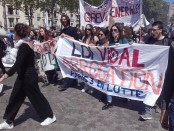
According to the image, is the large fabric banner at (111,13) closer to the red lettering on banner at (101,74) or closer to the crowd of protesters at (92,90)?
the crowd of protesters at (92,90)

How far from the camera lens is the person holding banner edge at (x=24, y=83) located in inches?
165

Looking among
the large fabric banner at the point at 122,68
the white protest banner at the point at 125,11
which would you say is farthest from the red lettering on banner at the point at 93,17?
the large fabric banner at the point at 122,68

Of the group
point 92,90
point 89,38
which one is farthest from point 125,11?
point 92,90

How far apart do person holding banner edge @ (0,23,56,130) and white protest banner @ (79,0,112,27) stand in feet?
16.3

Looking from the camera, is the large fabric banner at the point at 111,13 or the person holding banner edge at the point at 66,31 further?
the large fabric banner at the point at 111,13

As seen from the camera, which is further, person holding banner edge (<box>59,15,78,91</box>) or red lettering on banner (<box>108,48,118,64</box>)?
person holding banner edge (<box>59,15,78,91</box>)

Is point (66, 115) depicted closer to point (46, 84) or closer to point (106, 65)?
point (106, 65)

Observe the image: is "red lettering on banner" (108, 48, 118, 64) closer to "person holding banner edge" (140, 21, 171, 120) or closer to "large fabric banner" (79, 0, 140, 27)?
"person holding banner edge" (140, 21, 171, 120)

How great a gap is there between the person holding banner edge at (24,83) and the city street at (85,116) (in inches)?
8.1

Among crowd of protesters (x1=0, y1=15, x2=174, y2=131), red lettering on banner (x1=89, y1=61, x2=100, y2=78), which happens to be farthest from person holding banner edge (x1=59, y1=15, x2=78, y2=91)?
red lettering on banner (x1=89, y1=61, x2=100, y2=78)

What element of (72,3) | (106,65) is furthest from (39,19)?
(106,65)

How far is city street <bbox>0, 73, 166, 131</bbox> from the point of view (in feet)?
15.1

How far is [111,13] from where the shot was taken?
914 cm

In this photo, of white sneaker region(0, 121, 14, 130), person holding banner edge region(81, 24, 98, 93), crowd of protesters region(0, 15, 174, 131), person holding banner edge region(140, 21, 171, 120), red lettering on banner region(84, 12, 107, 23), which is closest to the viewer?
crowd of protesters region(0, 15, 174, 131)
